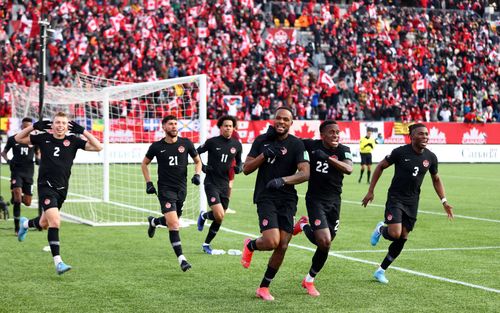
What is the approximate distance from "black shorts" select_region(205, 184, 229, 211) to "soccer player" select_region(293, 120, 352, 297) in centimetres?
424

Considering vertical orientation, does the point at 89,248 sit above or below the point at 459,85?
below

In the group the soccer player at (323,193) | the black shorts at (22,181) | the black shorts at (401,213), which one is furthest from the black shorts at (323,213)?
the black shorts at (22,181)

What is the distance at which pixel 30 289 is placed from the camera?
10688mm

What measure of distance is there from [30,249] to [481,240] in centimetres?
814

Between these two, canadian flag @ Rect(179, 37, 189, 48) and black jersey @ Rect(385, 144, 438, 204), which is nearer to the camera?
black jersey @ Rect(385, 144, 438, 204)

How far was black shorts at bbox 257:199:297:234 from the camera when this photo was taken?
396 inches

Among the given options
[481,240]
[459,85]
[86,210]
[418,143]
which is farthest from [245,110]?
[418,143]

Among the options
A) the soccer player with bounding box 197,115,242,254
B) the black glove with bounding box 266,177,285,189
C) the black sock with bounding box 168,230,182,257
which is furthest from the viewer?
the soccer player with bounding box 197,115,242,254

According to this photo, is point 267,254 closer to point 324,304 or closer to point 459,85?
point 324,304

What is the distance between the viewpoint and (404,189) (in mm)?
11609

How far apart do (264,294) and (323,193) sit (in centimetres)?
141

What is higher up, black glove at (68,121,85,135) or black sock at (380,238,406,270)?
black glove at (68,121,85,135)

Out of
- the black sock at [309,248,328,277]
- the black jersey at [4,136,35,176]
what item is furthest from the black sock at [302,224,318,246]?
the black jersey at [4,136,35,176]

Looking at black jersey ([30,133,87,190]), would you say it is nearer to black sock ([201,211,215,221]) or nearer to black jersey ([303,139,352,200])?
black sock ([201,211,215,221])
